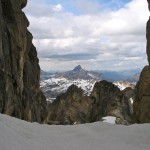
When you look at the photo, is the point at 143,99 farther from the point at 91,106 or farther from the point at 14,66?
the point at 91,106

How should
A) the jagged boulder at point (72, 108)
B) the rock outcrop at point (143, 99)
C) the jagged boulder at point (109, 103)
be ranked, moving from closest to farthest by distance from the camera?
the rock outcrop at point (143, 99), the jagged boulder at point (109, 103), the jagged boulder at point (72, 108)

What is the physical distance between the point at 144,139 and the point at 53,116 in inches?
3704

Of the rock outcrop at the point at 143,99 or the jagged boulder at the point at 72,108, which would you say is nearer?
the rock outcrop at the point at 143,99

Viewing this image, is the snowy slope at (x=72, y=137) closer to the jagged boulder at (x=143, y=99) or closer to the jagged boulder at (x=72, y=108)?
the jagged boulder at (x=143, y=99)

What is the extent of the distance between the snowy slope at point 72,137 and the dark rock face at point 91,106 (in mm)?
70900

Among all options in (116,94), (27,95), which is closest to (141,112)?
(27,95)

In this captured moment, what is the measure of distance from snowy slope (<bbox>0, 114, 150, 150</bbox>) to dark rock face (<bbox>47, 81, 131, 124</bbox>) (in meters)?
70.9

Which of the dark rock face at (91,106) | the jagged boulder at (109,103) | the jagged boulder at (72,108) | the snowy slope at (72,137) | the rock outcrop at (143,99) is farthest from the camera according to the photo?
the jagged boulder at (72,108)

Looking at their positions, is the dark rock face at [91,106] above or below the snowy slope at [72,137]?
below

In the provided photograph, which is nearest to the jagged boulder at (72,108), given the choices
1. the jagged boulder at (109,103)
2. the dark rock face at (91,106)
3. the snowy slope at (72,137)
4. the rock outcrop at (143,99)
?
the dark rock face at (91,106)

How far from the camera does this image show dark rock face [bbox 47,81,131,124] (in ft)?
328

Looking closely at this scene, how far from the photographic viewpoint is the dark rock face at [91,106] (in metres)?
99.9

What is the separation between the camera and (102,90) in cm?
10594

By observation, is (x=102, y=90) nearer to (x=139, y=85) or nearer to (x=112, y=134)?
(x=139, y=85)
